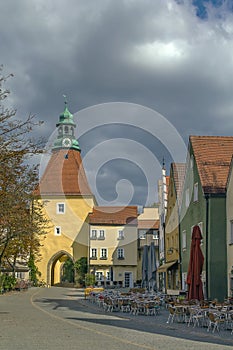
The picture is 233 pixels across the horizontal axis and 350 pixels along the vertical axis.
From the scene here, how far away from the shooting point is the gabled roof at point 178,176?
42447 mm

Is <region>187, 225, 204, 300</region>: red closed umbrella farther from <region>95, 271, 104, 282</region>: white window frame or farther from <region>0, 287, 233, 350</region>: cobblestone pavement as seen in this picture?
<region>95, 271, 104, 282</region>: white window frame

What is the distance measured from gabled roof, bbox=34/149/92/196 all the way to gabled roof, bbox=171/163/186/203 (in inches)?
1551

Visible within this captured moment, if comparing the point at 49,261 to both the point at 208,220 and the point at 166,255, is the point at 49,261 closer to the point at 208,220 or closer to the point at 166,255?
the point at 166,255

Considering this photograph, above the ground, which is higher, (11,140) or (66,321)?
(11,140)

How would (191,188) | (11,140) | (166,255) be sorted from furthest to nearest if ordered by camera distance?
1. (166,255)
2. (191,188)
3. (11,140)

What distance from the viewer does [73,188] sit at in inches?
3300

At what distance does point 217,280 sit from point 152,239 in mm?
43209

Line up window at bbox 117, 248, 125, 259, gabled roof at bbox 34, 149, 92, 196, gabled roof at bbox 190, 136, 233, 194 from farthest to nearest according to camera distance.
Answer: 1. gabled roof at bbox 34, 149, 92, 196
2. window at bbox 117, 248, 125, 259
3. gabled roof at bbox 190, 136, 233, 194

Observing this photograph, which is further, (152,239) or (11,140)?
(152,239)

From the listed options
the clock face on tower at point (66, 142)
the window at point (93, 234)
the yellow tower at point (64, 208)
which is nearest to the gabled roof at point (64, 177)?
the yellow tower at point (64, 208)

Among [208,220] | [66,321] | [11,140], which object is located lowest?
[66,321]

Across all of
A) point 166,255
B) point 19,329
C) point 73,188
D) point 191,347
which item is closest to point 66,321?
point 19,329

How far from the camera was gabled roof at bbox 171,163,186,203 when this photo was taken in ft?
139

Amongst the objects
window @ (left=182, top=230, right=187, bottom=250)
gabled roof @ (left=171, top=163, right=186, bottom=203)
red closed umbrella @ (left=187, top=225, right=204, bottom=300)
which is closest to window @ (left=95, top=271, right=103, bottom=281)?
gabled roof @ (left=171, top=163, right=186, bottom=203)
